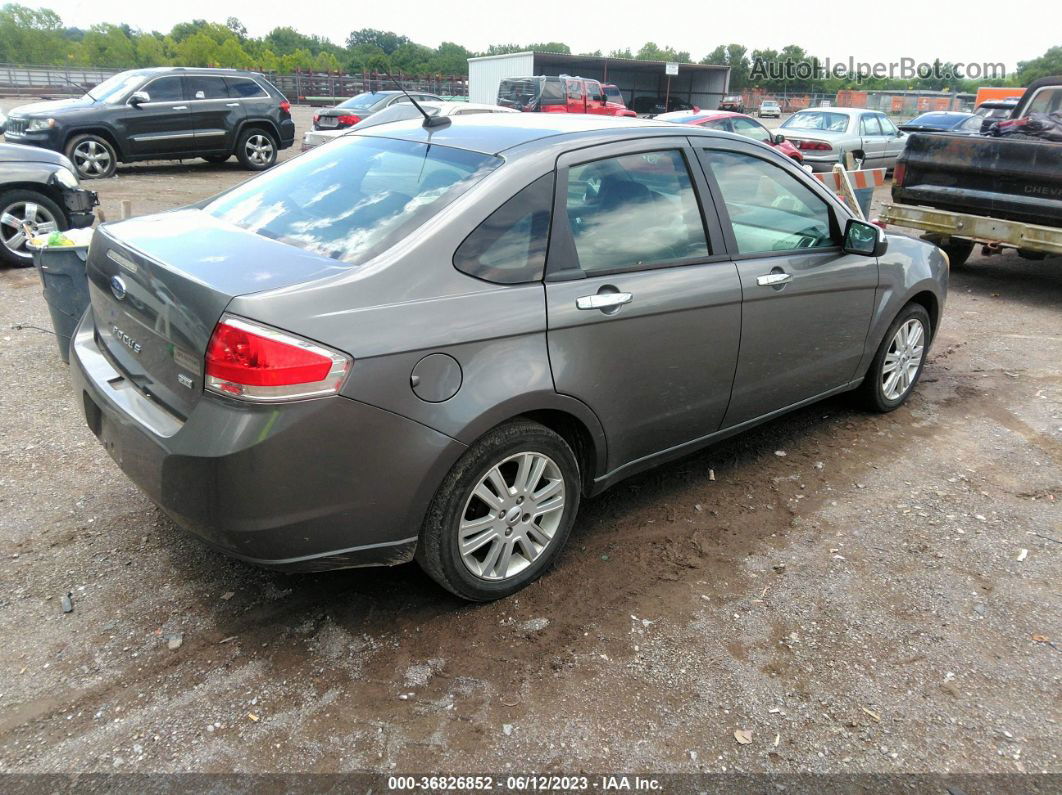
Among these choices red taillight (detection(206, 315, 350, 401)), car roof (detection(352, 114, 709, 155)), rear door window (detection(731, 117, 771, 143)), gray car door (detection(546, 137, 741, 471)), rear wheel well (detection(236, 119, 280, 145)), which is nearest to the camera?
red taillight (detection(206, 315, 350, 401))

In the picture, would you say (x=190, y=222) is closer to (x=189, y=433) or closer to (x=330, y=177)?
(x=330, y=177)

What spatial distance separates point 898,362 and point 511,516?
122 inches

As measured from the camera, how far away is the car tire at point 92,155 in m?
13.4

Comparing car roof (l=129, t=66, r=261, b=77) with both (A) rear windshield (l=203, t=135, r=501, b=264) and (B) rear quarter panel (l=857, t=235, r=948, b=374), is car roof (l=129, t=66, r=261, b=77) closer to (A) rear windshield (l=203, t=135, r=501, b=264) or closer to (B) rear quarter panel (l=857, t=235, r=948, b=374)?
(A) rear windshield (l=203, t=135, r=501, b=264)

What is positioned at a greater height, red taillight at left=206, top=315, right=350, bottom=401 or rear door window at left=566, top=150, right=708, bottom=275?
rear door window at left=566, top=150, right=708, bottom=275

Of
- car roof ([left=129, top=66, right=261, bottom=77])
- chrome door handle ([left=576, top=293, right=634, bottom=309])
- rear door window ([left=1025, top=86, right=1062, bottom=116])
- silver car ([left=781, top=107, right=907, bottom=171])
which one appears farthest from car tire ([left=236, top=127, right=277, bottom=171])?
chrome door handle ([left=576, top=293, right=634, bottom=309])

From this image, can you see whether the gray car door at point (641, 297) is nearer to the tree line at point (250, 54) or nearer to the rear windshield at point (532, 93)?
the rear windshield at point (532, 93)

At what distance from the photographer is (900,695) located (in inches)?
109

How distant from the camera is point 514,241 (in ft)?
9.75

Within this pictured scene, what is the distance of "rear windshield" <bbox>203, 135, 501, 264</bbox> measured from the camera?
2.90 metres

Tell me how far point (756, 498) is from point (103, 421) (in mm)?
2954

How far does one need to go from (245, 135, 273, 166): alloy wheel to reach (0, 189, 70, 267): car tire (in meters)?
8.50

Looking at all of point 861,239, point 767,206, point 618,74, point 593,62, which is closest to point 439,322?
point 767,206

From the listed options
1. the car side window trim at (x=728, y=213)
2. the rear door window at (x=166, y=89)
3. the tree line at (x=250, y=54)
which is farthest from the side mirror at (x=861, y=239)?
the tree line at (x=250, y=54)
